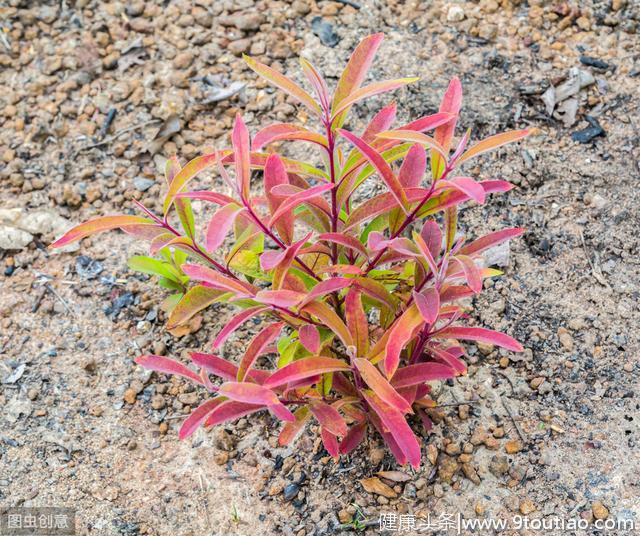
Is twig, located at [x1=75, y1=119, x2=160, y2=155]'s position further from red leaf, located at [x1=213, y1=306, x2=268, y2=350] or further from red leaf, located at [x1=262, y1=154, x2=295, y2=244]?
red leaf, located at [x1=213, y1=306, x2=268, y2=350]

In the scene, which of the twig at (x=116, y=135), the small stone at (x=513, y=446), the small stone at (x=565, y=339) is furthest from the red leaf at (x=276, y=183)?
the twig at (x=116, y=135)

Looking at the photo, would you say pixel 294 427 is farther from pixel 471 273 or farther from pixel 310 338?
pixel 471 273

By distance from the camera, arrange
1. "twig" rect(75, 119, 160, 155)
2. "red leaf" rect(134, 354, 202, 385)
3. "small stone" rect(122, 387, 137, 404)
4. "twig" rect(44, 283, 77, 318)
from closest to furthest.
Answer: "red leaf" rect(134, 354, 202, 385), "small stone" rect(122, 387, 137, 404), "twig" rect(44, 283, 77, 318), "twig" rect(75, 119, 160, 155)

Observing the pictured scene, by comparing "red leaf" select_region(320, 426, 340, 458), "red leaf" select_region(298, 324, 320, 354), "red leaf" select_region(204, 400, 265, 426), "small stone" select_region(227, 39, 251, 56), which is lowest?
"red leaf" select_region(320, 426, 340, 458)

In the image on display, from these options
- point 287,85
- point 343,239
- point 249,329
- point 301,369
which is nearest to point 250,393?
point 301,369

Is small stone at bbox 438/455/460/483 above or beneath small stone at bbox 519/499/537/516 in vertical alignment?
above

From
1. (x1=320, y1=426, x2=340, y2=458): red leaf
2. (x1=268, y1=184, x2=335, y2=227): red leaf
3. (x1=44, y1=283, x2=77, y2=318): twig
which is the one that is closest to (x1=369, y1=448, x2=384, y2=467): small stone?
(x1=320, y1=426, x2=340, y2=458): red leaf

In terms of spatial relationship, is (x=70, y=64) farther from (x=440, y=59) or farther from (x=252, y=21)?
(x=440, y=59)
